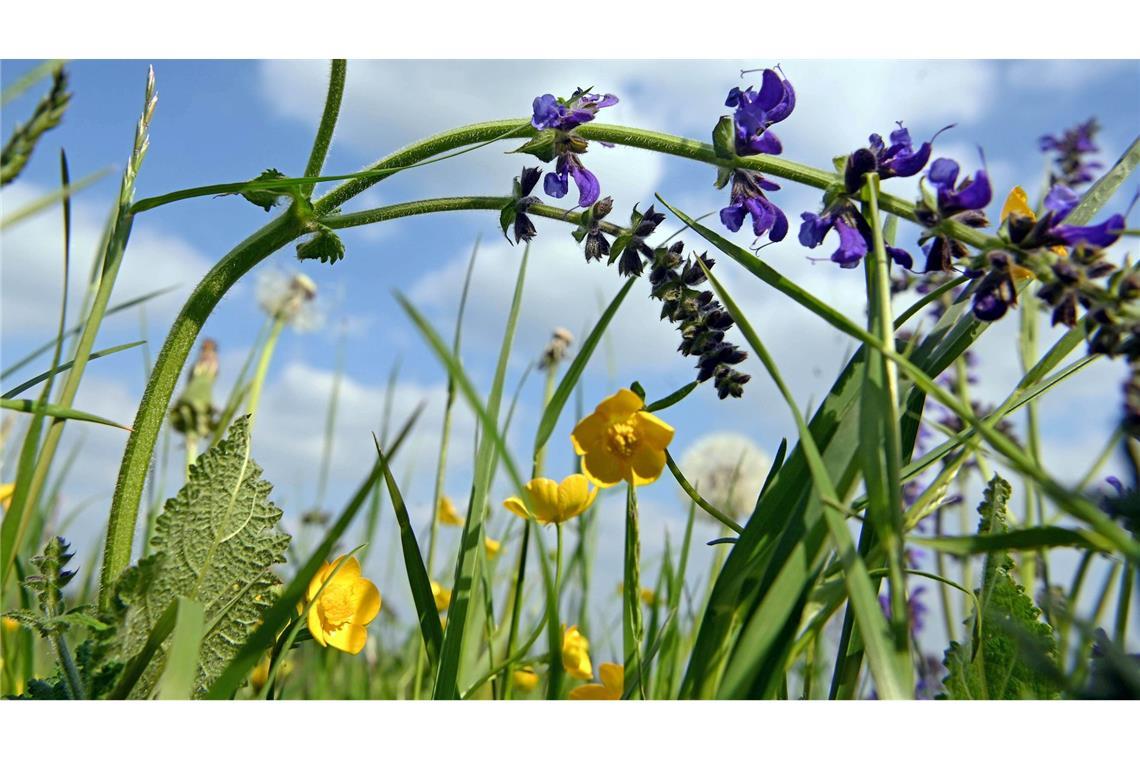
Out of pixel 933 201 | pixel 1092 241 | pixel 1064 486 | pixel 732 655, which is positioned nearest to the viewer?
pixel 1064 486

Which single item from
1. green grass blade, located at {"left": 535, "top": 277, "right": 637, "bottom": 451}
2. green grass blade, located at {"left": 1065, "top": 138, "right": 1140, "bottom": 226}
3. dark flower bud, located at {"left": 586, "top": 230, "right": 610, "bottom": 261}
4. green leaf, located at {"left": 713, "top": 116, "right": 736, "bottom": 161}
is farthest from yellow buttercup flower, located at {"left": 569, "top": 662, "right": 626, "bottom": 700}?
green grass blade, located at {"left": 1065, "top": 138, "right": 1140, "bottom": 226}

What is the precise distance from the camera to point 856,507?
1151mm

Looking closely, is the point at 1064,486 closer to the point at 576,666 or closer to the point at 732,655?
the point at 732,655

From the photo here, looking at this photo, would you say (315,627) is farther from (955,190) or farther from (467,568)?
(955,190)

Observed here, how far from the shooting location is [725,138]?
1247mm

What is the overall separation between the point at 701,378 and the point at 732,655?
19.5 inches

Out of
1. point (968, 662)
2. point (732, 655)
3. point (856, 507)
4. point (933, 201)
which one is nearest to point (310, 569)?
point (732, 655)

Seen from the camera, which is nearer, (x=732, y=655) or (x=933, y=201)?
→ (x=732, y=655)

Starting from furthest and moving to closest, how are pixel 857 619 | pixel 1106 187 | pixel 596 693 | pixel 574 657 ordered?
pixel 574 657 → pixel 596 693 → pixel 1106 187 → pixel 857 619

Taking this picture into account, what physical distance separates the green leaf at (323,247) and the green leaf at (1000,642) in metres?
1.09

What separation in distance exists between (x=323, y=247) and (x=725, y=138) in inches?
24.8

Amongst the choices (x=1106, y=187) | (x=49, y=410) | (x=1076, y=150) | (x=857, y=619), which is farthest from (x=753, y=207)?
(x=1076, y=150)

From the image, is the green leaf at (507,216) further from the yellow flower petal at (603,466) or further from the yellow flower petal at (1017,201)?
the yellow flower petal at (1017,201)

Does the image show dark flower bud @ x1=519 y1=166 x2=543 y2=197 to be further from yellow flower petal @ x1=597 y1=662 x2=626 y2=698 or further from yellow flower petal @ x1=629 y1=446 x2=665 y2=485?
yellow flower petal @ x1=597 y1=662 x2=626 y2=698
